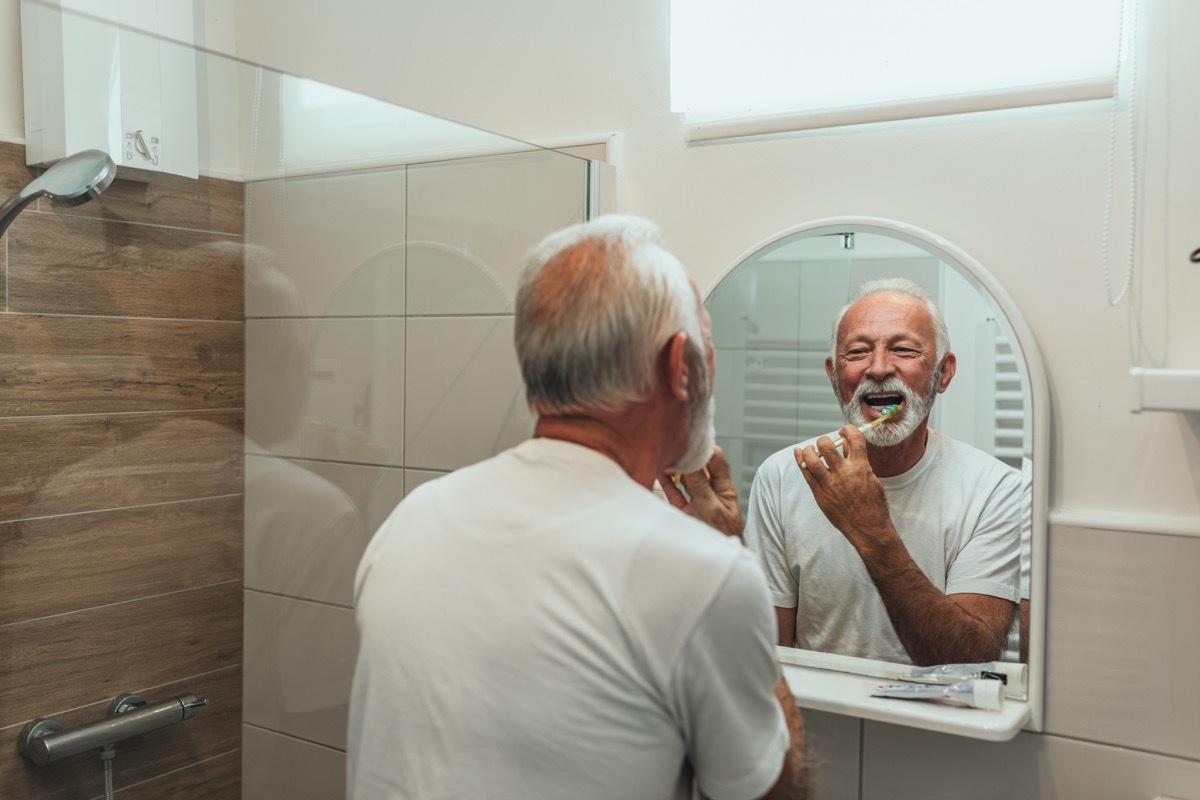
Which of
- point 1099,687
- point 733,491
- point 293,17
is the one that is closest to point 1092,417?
point 1099,687

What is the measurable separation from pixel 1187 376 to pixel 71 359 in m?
1.07

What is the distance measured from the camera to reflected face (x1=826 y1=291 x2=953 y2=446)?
127 centimetres

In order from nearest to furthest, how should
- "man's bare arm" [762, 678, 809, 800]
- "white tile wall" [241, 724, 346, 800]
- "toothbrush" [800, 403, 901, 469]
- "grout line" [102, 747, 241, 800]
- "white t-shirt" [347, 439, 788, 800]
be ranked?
1. "white t-shirt" [347, 439, 788, 800]
2. "man's bare arm" [762, 678, 809, 800]
3. "grout line" [102, 747, 241, 800]
4. "white tile wall" [241, 724, 346, 800]
5. "toothbrush" [800, 403, 901, 469]

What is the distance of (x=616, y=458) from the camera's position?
0.83 m

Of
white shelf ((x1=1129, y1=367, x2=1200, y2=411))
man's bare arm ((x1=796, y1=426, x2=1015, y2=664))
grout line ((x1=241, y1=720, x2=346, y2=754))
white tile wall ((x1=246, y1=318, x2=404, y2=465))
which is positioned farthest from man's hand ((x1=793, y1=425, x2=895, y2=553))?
grout line ((x1=241, y1=720, x2=346, y2=754))

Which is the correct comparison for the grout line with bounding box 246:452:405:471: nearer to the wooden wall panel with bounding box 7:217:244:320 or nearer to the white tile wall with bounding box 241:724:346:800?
the wooden wall panel with bounding box 7:217:244:320

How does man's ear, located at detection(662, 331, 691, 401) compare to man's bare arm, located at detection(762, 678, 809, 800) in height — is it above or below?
above

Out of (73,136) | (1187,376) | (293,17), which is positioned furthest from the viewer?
(293,17)

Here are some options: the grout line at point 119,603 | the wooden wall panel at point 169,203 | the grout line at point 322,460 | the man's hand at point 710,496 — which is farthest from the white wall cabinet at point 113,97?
the man's hand at point 710,496

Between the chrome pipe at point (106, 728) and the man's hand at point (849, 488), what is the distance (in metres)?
0.79

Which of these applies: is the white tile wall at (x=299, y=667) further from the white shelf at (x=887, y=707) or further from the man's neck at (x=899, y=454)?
the man's neck at (x=899, y=454)

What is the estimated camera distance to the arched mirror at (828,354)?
1216 millimetres

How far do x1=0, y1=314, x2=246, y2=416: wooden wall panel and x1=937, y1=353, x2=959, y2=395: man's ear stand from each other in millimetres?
821

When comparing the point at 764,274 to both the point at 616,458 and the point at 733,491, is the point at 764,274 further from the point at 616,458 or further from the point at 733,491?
the point at 616,458
